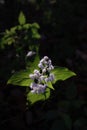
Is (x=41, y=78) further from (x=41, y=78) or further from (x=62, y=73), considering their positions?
(x=62, y=73)

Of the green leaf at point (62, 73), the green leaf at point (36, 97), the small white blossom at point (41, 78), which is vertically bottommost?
A: the green leaf at point (36, 97)

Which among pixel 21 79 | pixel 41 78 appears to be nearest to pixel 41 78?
pixel 41 78

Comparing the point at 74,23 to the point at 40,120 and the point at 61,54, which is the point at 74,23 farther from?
the point at 40,120

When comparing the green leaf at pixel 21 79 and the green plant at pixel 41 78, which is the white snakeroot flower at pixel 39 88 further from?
the green leaf at pixel 21 79

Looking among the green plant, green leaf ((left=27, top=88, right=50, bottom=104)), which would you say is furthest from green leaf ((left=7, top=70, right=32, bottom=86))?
green leaf ((left=27, top=88, right=50, bottom=104))

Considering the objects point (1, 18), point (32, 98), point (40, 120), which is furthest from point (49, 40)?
point (32, 98)

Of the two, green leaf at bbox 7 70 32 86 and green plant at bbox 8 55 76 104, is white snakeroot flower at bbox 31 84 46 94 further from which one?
green leaf at bbox 7 70 32 86

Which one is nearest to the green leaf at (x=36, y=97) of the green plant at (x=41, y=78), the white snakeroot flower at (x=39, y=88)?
the green plant at (x=41, y=78)

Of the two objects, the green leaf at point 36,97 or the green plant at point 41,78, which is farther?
the green leaf at point 36,97
